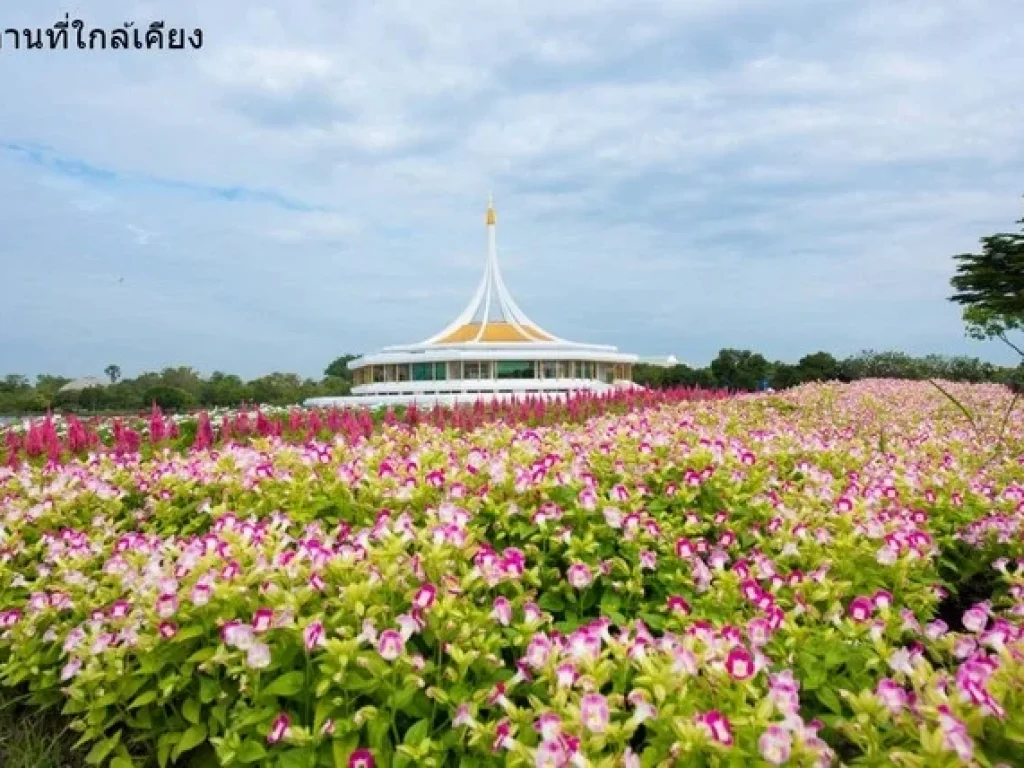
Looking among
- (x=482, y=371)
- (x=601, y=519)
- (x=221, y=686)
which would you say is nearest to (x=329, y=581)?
(x=221, y=686)

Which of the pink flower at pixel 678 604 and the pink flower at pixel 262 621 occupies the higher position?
the pink flower at pixel 262 621

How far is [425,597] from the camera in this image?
7.12ft

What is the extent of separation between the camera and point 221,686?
7.52ft

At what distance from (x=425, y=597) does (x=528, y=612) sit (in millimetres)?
277

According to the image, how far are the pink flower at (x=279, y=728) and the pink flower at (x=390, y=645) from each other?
0.84ft

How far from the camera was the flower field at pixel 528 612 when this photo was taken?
1745 millimetres

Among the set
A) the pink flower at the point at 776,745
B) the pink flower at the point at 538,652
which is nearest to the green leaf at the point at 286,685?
the pink flower at the point at 538,652

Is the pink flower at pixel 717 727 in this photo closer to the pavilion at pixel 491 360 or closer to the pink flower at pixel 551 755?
the pink flower at pixel 551 755

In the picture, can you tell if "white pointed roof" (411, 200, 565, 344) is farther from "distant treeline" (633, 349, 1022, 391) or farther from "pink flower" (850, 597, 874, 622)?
"pink flower" (850, 597, 874, 622)

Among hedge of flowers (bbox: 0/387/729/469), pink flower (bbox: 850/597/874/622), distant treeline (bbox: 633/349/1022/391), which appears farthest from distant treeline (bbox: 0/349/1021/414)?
pink flower (bbox: 850/597/874/622)

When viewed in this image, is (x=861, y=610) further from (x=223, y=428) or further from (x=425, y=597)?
(x=223, y=428)

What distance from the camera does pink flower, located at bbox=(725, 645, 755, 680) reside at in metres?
1.76

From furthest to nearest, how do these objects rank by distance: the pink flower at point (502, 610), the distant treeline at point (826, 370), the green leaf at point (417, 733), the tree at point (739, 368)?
the tree at point (739, 368)
the distant treeline at point (826, 370)
the pink flower at point (502, 610)
the green leaf at point (417, 733)

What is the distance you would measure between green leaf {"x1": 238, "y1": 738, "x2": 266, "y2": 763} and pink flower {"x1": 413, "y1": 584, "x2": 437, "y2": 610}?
49cm
